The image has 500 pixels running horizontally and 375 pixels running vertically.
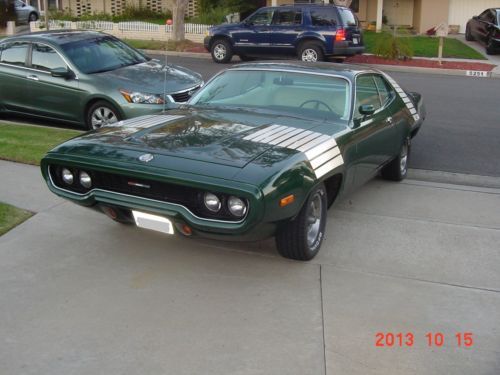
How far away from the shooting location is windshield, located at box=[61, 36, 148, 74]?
9.29m

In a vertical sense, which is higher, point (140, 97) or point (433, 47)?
point (433, 47)

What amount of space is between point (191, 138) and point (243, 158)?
0.61m

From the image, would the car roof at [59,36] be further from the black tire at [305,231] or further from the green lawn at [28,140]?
the black tire at [305,231]

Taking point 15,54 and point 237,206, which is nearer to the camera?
point 237,206

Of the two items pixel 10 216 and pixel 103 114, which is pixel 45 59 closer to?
pixel 103 114

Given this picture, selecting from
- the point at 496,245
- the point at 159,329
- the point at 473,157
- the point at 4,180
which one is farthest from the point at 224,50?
the point at 159,329

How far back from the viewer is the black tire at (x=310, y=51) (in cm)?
1792

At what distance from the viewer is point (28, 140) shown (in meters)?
8.15

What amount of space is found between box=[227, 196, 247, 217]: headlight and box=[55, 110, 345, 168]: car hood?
0.24m

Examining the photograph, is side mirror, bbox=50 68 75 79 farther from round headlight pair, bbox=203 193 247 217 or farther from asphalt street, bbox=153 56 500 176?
round headlight pair, bbox=203 193 247 217

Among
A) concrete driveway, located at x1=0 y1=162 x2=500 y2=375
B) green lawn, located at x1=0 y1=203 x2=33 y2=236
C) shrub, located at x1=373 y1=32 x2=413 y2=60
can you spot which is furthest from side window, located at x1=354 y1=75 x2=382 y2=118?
shrub, located at x1=373 y1=32 x2=413 y2=60

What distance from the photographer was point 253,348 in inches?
145

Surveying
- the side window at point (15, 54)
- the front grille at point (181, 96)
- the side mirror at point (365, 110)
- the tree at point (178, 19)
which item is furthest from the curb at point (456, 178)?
the tree at point (178, 19)

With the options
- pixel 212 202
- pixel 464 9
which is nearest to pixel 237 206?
pixel 212 202
